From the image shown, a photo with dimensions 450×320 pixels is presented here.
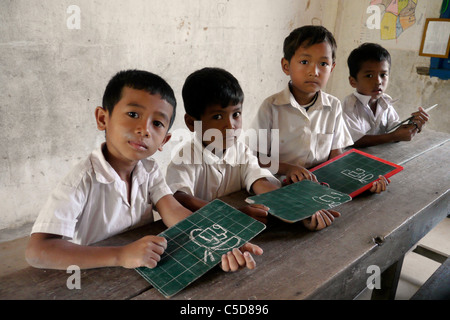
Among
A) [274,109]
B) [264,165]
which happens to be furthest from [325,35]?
[264,165]

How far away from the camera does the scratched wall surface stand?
230cm

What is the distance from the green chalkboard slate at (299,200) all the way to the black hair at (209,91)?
0.40m

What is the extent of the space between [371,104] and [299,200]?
143cm

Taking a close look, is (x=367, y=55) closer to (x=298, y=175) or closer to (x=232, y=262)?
(x=298, y=175)

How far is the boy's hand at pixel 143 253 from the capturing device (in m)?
0.87

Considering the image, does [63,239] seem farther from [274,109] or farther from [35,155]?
[35,155]

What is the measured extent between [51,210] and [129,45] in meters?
2.12

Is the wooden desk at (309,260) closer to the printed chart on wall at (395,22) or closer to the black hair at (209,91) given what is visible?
the black hair at (209,91)

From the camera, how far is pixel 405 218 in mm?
1227

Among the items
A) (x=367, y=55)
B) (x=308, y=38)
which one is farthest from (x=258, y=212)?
(x=367, y=55)

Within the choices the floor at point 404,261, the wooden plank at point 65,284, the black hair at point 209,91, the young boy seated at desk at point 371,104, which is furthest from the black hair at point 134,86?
the floor at point 404,261

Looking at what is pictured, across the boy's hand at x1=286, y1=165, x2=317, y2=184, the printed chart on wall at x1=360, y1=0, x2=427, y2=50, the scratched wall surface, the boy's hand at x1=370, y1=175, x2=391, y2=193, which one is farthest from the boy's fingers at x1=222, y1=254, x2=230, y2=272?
the printed chart on wall at x1=360, y1=0, x2=427, y2=50

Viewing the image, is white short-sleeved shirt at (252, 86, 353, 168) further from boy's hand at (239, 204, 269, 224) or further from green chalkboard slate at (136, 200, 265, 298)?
green chalkboard slate at (136, 200, 265, 298)

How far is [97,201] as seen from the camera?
43.0 inches
